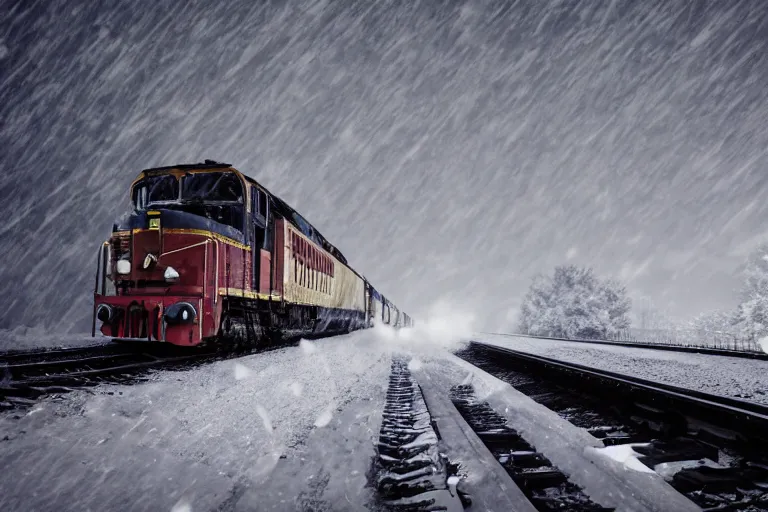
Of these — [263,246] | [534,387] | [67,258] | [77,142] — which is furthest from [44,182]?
[534,387]

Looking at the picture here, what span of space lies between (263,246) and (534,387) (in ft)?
24.0

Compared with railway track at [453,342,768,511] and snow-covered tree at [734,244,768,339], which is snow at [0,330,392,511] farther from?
snow-covered tree at [734,244,768,339]

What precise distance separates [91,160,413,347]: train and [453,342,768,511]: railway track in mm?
5394

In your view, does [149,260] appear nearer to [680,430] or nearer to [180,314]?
[180,314]

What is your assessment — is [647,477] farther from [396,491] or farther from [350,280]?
[350,280]

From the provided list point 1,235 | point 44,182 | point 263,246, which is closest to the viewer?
point 263,246

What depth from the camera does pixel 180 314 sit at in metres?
7.97

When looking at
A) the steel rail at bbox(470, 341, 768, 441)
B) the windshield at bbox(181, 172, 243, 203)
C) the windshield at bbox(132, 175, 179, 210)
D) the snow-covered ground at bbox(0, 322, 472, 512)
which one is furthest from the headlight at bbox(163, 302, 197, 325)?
the steel rail at bbox(470, 341, 768, 441)

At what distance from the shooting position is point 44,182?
114875 mm

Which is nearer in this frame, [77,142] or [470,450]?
[470,450]

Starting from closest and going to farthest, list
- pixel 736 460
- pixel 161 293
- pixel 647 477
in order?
pixel 647 477
pixel 736 460
pixel 161 293

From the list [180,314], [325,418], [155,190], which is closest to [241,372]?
[180,314]

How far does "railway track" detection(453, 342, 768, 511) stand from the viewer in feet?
8.58

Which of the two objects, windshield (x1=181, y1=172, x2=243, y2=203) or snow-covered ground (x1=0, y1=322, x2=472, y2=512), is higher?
windshield (x1=181, y1=172, x2=243, y2=203)
